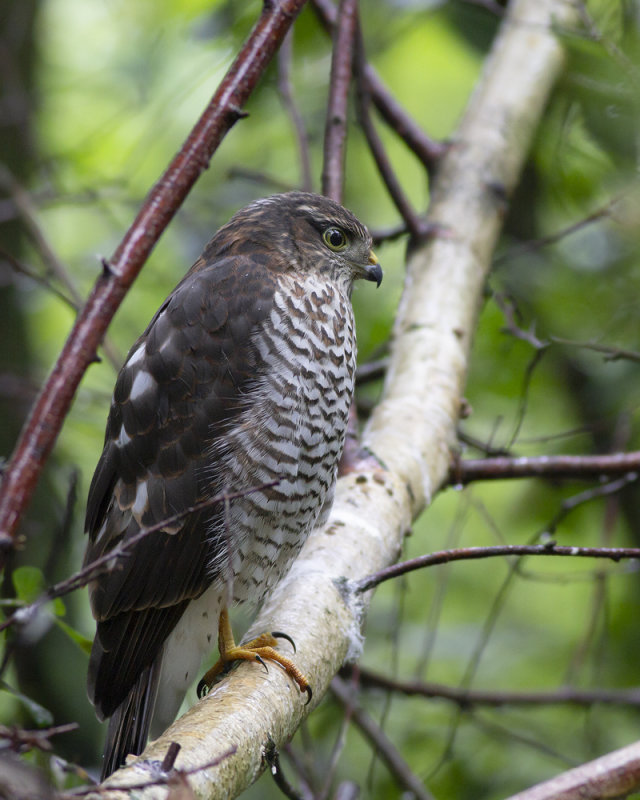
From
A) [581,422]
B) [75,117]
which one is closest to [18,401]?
[581,422]

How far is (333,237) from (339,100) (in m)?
0.80

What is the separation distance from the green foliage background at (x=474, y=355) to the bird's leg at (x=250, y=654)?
0.48m

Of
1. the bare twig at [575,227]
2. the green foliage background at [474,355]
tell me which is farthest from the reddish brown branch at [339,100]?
the bare twig at [575,227]

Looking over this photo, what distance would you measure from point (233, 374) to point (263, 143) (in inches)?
137

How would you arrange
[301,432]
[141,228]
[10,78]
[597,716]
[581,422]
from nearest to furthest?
[141,228]
[301,432]
[597,716]
[581,422]
[10,78]

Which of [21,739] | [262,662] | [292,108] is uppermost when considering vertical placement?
[292,108]

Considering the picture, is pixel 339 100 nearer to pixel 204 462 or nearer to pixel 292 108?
pixel 292 108

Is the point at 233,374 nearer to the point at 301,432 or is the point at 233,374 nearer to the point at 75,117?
the point at 301,432

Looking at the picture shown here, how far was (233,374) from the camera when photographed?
7.92 feet

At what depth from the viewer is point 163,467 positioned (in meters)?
2.39

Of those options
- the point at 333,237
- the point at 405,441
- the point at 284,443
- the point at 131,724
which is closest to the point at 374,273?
the point at 333,237

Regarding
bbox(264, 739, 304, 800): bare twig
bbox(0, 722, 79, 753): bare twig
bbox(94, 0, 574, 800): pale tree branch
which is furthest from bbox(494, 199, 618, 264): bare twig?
bbox(0, 722, 79, 753): bare twig

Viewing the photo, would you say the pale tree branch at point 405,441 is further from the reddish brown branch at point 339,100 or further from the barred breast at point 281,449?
the reddish brown branch at point 339,100

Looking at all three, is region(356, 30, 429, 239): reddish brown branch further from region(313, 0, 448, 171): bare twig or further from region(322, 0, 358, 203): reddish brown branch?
region(313, 0, 448, 171): bare twig
